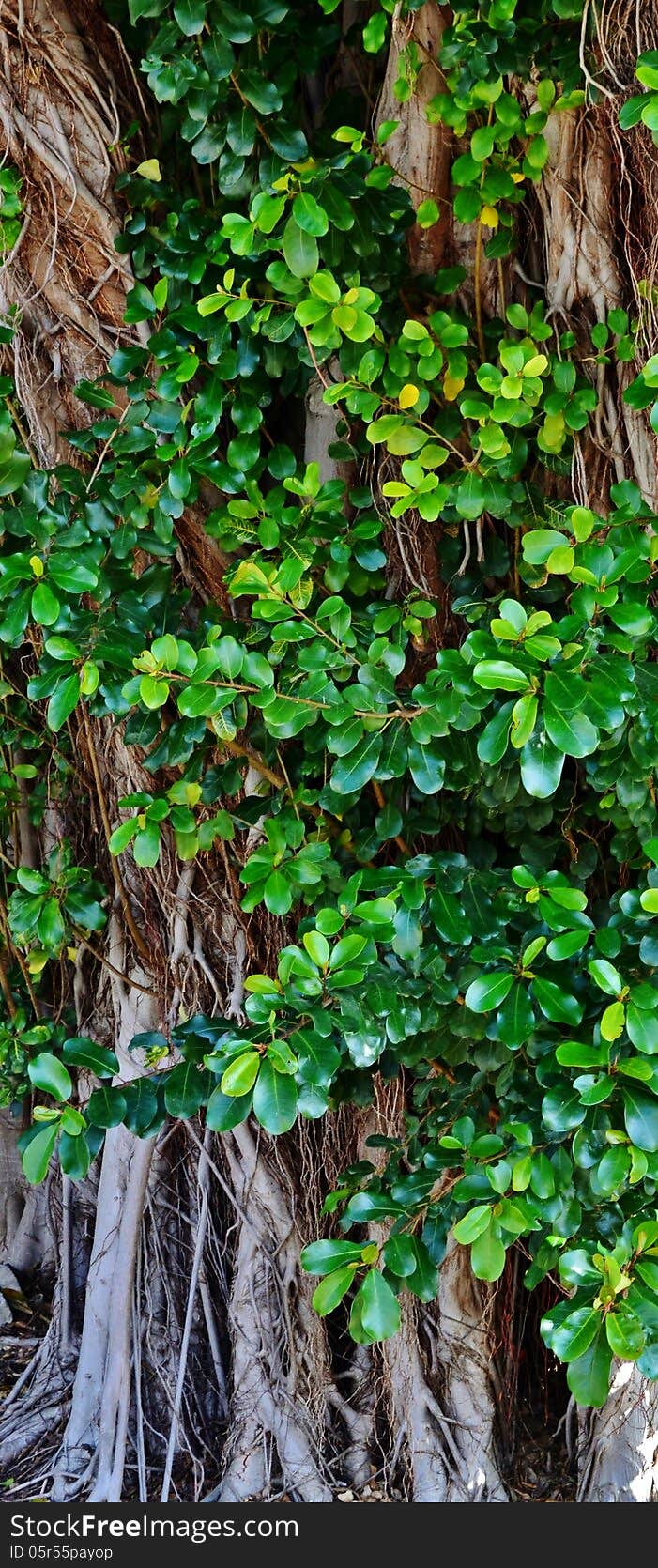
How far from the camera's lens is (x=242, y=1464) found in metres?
1.93

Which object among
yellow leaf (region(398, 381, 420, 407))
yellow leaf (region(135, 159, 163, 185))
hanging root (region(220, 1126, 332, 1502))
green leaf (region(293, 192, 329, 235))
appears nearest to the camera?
green leaf (region(293, 192, 329, 235))

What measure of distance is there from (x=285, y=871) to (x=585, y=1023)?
0.39m

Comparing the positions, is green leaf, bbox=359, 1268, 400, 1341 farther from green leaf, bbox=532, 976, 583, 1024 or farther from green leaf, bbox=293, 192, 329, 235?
green leaf, bbox=293, 192, 329, 235

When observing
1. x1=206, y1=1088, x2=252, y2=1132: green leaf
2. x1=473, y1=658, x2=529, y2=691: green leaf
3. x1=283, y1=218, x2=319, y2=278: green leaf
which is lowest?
x1=206, y1=1088, x2=252, y2=1132: green leaf

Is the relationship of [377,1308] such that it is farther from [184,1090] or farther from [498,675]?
[498,675]

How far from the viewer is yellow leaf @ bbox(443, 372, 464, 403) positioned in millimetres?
1471

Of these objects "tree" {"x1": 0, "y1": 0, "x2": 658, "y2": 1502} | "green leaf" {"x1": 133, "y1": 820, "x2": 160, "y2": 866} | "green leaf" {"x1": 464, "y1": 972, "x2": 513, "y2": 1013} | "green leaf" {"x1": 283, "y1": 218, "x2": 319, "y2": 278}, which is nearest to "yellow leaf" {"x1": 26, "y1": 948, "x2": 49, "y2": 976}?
"tree" {"x1": 0, "y1": 0, "x2": 658, "y2": 1502}

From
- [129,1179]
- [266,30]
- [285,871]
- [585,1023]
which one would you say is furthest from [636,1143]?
[266,30]

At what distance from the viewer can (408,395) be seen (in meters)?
1.38

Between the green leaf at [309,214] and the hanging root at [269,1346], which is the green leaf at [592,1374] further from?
the green leaf at [309,214]

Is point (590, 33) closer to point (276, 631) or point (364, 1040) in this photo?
point (276, 631)

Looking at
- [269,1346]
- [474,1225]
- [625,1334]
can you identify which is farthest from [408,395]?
[269,1346]

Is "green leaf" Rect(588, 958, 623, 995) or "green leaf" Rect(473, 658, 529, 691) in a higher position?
"green leaf" Rect(473, 658, 529, 691)

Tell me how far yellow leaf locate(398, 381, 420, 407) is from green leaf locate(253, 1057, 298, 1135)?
81 cm
